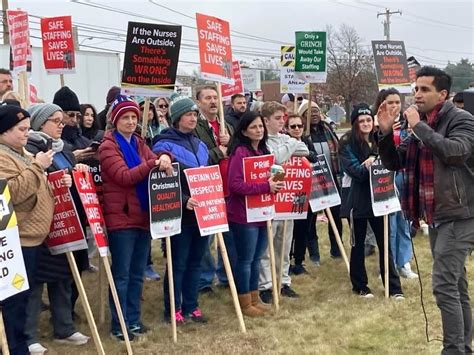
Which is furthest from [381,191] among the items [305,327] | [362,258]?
[305,327]

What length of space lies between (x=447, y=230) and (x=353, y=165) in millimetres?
2140

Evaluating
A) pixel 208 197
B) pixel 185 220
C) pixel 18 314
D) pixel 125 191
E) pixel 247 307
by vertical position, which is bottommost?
pixel 247 307

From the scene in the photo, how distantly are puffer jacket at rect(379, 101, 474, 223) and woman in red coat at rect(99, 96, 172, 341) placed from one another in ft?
7.12

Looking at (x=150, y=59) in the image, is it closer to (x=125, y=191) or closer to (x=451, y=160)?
(x=125, y=191)

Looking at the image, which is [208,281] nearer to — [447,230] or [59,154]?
[59,154]

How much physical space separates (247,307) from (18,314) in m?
2.36

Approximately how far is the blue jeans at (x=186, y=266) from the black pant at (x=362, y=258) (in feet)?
5.60

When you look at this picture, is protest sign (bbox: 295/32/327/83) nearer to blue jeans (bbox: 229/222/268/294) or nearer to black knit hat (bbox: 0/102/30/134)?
blue jeans (bbox: 229/222/268/294)

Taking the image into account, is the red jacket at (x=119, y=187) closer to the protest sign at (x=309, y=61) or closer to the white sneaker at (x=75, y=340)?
the white sneaker at (x=75, y=340)

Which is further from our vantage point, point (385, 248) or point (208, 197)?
point (385, 248)

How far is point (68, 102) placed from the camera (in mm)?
6316

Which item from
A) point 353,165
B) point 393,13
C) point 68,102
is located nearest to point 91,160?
point 68,102

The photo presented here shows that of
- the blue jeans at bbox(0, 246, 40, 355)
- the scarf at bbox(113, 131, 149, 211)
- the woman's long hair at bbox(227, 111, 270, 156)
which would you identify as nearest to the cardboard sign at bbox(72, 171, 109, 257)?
the scarf at bbox(113, 131, 149, 211)

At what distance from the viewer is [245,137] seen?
5926mm
